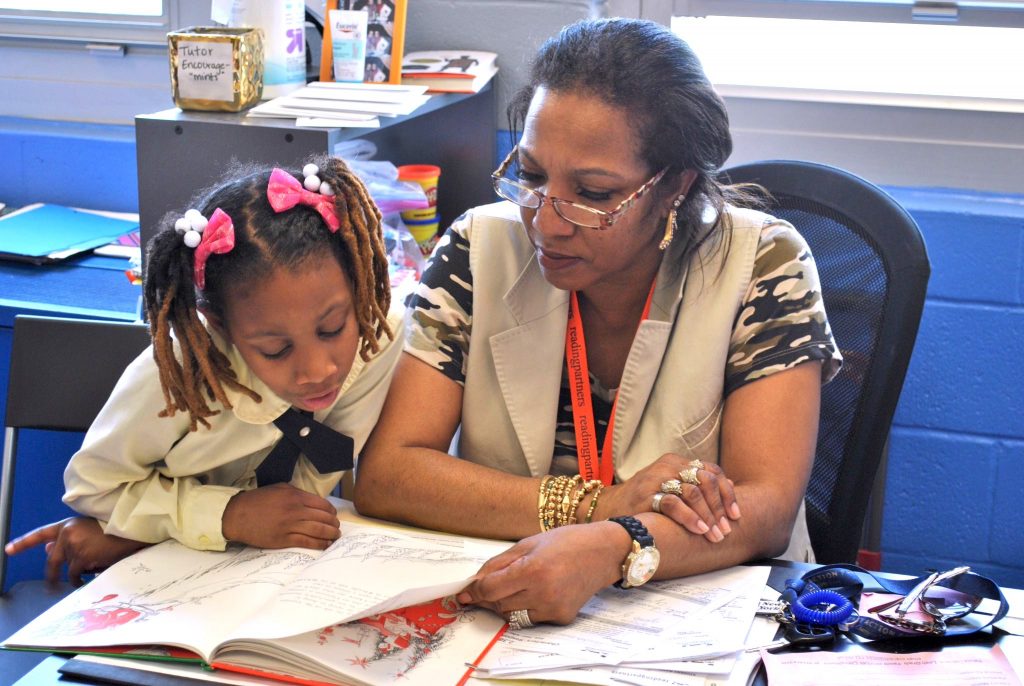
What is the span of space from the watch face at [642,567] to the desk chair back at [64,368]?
855mm

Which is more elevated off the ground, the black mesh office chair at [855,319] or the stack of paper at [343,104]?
the stack of paper at [343,104]

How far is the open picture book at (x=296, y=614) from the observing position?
105 centimetres

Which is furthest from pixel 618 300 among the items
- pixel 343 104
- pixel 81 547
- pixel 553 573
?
pixel 81 547

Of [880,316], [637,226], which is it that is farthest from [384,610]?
[880,316]

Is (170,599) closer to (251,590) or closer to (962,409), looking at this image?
(251,590)

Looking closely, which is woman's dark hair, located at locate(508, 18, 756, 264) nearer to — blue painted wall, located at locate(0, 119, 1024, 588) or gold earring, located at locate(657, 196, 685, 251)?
gold earring, located at locate(657, 196, 685, 251)

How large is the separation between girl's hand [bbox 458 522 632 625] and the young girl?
255 mm

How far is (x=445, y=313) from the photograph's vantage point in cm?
157

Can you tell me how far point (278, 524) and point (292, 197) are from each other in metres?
0.40

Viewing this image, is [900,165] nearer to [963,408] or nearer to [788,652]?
[963,408]

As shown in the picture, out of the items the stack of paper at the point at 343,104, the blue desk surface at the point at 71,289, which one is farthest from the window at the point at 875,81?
the blue desk surface at the point at 71,289

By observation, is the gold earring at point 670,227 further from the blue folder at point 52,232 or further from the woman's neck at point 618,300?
the blue folder at point 52,232

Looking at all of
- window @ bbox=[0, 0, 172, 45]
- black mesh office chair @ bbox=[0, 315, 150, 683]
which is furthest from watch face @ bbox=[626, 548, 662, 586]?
window @ bbox=[0, 0, 172, 45]

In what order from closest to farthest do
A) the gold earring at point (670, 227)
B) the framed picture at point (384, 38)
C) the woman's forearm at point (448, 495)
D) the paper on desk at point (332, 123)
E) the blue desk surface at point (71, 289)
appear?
the woman's forearm at point (448, 495), the gold earring at point (670, 227), the paper on desk at point (332, 123), the blue desk surface at point (71, 289), the framed picture at point (384, 38)
